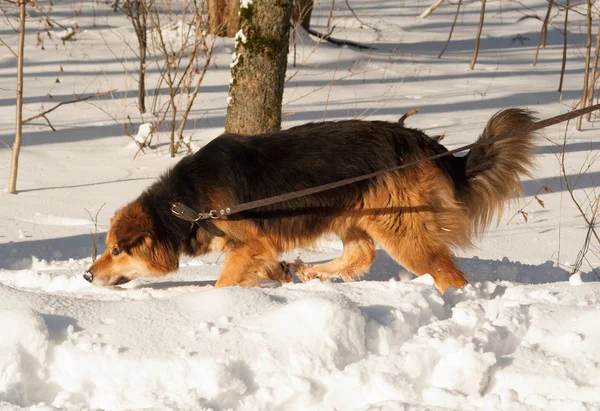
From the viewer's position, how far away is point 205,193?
480 centimetres

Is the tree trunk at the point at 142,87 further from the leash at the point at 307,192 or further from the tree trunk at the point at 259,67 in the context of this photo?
the leash at the point at 307,192

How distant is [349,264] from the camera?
5.56m

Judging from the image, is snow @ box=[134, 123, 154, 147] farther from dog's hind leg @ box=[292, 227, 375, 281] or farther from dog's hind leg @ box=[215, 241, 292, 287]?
dog's hind leg @ box=[215, 241, 292, 287]

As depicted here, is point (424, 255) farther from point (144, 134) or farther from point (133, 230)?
point (144, 134)

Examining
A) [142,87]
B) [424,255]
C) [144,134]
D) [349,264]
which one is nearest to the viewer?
[424,255]

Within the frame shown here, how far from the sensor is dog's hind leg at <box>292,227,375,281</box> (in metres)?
5.47

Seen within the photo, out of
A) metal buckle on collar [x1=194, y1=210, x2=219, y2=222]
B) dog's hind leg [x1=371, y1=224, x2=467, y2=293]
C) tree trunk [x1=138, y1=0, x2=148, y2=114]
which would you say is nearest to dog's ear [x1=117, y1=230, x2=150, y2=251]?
metal buckle on collar [x1=194, y1=210, x2=219, y2=222]

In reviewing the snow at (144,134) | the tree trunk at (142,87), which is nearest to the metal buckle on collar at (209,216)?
the snow at (144,134)

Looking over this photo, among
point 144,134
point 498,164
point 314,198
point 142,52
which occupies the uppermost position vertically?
point 142,52

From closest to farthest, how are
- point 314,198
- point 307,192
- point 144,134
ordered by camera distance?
point 307,192 → point 314,198 → point 144,134

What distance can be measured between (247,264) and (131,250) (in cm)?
75

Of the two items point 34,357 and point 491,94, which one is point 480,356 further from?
point 491,94

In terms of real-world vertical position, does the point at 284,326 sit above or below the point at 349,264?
above

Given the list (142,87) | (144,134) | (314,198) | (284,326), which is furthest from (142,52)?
(284,326)
